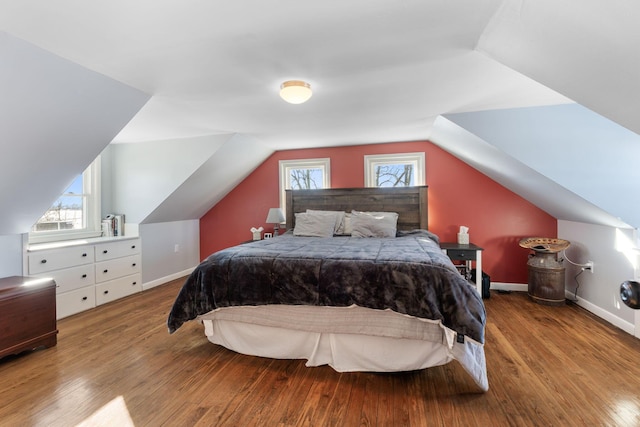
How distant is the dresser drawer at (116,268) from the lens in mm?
3485

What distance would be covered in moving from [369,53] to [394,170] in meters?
Answer: 2.70

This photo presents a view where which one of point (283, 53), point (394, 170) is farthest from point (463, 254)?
point (283, 53)

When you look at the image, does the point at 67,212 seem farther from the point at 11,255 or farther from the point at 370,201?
the point at 370,201

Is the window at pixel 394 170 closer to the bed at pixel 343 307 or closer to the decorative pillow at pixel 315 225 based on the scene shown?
the decorative pillow at pixel 315 225

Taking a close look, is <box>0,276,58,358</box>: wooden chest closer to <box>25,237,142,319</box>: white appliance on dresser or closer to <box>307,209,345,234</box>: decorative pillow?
<box>25,237,142,319</box>: white appliance on dresser

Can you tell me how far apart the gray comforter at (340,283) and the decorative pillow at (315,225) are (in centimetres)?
122

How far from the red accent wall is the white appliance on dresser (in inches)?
67.6

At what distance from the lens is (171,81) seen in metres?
2.23

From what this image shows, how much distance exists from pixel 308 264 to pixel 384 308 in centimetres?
62

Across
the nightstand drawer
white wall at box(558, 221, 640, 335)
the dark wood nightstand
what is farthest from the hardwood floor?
the nightstand drawer

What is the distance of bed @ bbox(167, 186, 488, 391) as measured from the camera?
1.85 m

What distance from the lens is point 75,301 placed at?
320cm

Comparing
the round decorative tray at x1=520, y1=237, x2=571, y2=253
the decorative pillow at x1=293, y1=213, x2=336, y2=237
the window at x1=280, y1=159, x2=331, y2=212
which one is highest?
the window at x1=280, y1=159, x2=331, y2=212

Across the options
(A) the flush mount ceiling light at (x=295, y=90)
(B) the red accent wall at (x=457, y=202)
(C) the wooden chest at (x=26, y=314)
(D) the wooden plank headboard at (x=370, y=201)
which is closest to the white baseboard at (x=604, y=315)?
(B) the red accent wall at (x=457, y=202)
